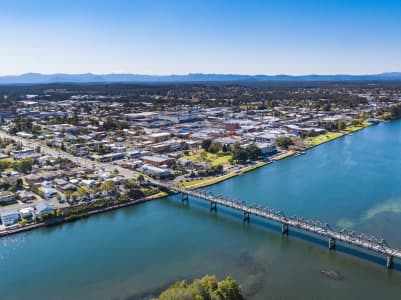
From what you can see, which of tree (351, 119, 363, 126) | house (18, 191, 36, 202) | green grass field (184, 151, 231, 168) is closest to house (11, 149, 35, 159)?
house (18, 191, 36, 202)

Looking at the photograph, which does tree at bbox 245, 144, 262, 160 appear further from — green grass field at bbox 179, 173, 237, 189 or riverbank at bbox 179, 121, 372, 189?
green grass field at bbox 179, 173, 237, 189

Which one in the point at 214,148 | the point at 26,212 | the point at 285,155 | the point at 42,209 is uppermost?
the point at 214,148

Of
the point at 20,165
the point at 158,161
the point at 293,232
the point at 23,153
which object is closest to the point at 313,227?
the point at 293,232

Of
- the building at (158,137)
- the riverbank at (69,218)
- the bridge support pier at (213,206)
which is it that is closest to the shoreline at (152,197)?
the riverbank at (69,218)

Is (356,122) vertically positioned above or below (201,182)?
above

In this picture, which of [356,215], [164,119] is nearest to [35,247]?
[356,215]

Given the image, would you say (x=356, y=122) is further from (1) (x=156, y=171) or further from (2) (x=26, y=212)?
(2) (x=26, y=212)

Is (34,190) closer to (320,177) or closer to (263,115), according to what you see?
(320,177)
